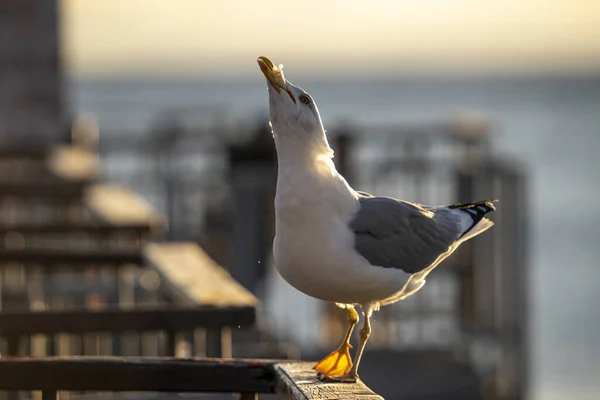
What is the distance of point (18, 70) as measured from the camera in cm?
1306

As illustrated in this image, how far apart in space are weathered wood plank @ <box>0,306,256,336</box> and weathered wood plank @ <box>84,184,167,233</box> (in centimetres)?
248

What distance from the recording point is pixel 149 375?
397cm

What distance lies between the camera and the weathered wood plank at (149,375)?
395 cm

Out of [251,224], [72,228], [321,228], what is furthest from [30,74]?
[321,228]

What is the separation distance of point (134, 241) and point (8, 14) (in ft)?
19.0

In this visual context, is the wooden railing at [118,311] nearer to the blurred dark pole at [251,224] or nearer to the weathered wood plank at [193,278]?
the weathered wood plank at [193,278]

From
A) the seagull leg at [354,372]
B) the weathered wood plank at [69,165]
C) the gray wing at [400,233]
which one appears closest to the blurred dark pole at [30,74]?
the weathered wood plank at [69,165]

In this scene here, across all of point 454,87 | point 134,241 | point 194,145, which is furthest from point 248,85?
point 134,241

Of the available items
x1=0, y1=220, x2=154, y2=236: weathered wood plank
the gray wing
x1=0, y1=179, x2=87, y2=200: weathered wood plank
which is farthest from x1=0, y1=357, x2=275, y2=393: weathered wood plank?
x1=0, y1=179, x2=87, y2=200: weathered wood plank

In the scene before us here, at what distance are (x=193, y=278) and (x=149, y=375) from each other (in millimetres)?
1851

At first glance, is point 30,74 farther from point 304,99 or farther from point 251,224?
point 304,99

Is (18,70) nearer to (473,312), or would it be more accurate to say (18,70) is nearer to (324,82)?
(473,312)

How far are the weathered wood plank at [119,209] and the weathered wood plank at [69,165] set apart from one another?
15 centimetres

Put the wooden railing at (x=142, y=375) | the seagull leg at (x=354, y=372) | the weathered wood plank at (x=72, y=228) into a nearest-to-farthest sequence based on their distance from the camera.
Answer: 1. the seagull leg at (x=354, y=372)
2. the wooden railing at (x=142, y=375)
3. the weathered wood plank at (x=72, y=228)
